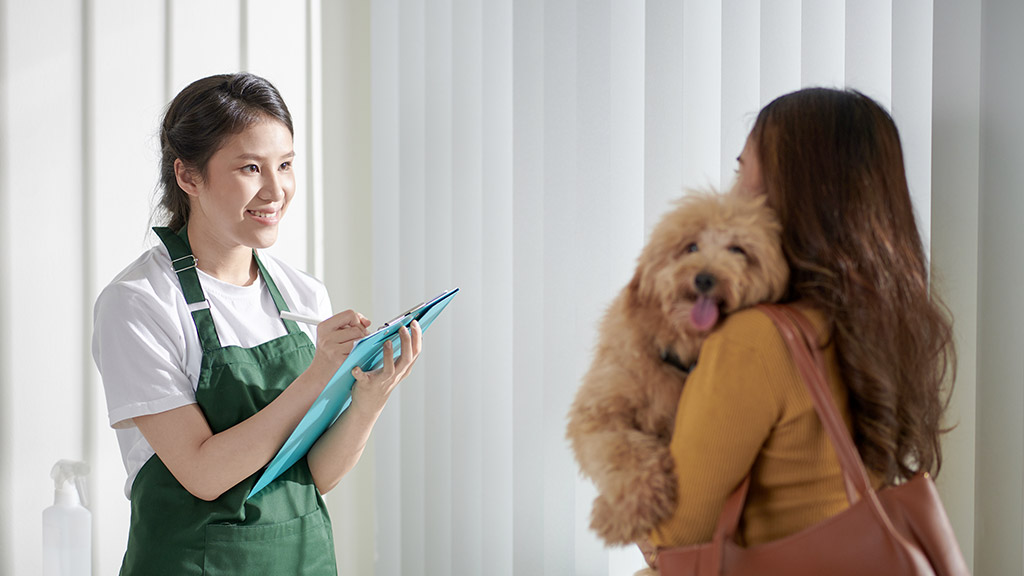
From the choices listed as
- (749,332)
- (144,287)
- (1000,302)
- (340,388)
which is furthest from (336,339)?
(1000,302)

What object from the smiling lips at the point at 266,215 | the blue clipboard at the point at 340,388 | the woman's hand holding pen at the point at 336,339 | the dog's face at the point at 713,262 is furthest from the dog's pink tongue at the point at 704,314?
the smiling lips at the point at 266,215

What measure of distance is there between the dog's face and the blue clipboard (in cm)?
46

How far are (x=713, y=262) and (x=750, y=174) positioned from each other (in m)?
0.15

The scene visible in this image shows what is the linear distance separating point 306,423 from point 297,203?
1100 millimetres

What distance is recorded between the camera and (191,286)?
1.29m

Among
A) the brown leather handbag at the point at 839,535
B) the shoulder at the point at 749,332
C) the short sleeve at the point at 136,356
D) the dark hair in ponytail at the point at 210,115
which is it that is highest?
the dark hair in ponytail at the point at 210,115

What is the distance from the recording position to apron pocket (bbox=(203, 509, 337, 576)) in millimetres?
1248

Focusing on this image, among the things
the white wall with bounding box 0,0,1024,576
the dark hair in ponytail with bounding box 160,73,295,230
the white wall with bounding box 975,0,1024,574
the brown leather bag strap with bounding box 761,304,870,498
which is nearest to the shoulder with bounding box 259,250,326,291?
the dark hair in ponytail with bounding box 160,73,295,230

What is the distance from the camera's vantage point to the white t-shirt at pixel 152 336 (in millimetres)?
1175

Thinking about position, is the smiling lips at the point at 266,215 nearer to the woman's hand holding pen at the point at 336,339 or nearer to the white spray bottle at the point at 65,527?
the woman's hand holding pen at the point at 336,339

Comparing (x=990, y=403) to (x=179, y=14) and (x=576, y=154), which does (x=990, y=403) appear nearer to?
(x=576, y=154)

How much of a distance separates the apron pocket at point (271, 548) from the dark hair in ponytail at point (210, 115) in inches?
24.1

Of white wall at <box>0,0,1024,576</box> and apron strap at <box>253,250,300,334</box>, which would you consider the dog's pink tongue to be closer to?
white wall at <box>0,0,1024,576</box>

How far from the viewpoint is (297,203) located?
7.09 feet
